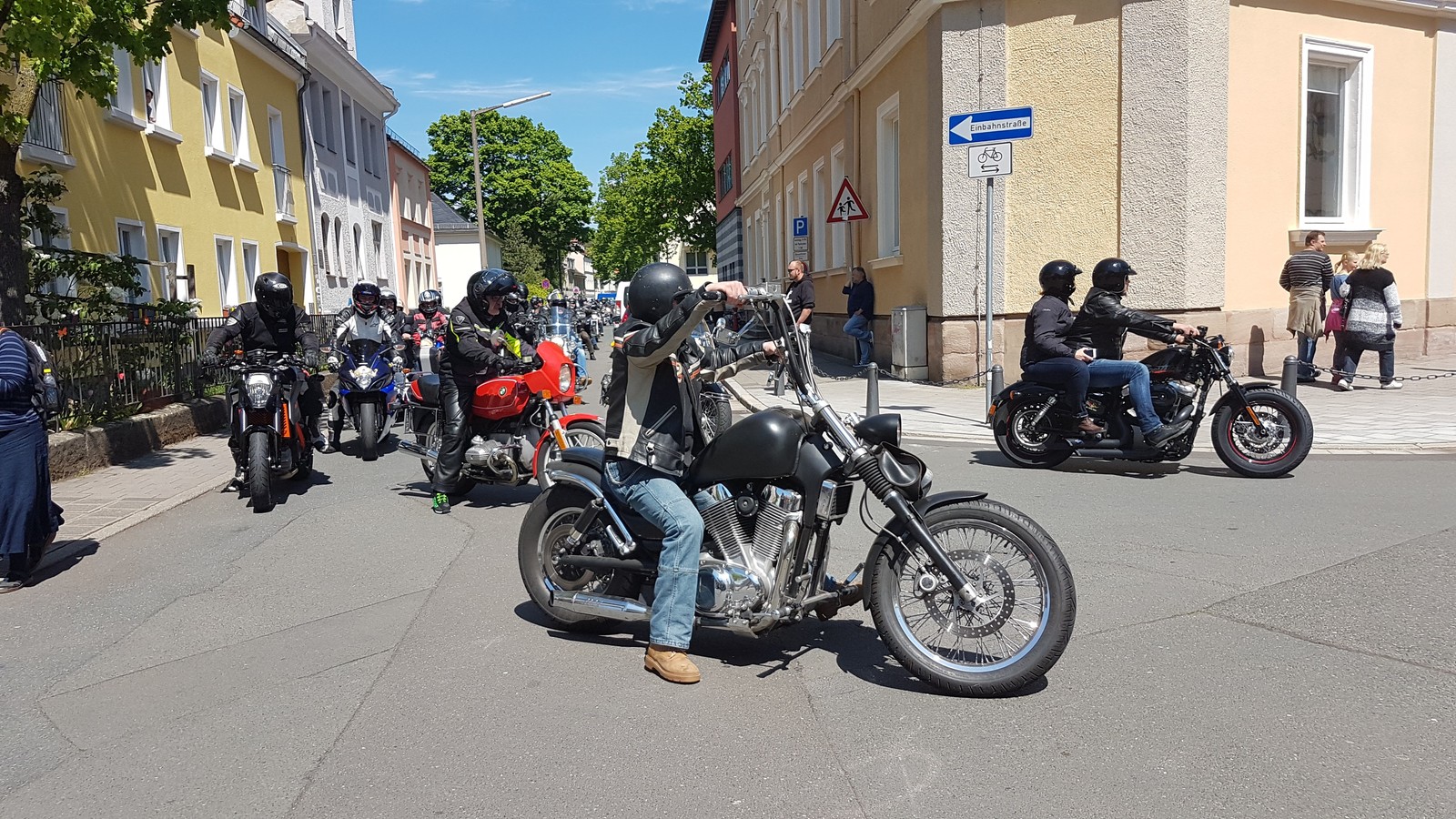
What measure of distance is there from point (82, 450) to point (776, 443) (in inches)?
317

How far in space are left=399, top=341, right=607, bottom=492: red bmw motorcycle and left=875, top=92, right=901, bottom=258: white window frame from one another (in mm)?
11012

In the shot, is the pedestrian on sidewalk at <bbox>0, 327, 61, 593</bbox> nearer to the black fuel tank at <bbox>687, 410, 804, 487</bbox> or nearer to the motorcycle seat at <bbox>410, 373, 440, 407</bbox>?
the motorcycle seat at <bbox>410, 373, 440, 407</bbox>

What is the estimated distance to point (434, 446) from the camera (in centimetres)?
835

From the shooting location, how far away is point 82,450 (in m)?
9.29

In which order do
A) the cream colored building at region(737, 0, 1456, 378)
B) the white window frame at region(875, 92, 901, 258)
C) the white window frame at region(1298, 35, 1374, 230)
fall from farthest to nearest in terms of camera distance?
the white window frame at region(875, 92, 901, 258)
the white window frame at region(1298, 35, 1374, 230)
the cream colored building at region(737, 0, 1456, 378)

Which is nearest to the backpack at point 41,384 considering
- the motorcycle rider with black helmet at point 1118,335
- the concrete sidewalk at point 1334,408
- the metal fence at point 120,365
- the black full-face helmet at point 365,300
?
the metal fence at point 120,365

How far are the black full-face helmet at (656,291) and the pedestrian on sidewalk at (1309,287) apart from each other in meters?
11.7

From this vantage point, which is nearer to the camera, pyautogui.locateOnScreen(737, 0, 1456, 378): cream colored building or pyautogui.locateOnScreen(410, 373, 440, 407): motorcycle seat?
pyautogui.locateOnScreen(410, 373, 440, 407): motorcycle seat

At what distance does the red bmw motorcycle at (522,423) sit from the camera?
293 inches

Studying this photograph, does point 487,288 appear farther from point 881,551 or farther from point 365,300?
point 881,551

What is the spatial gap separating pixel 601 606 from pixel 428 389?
4.44 metres

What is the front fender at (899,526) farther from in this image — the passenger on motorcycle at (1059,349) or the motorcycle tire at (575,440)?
the passenger on motorcycle at (1059,349)

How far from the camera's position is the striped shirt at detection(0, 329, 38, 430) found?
222 inches

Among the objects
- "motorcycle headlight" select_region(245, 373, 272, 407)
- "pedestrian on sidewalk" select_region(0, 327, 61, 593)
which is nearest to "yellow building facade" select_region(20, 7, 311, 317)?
"motorcycle headlight" select_region(245, 373, 272, 407)
